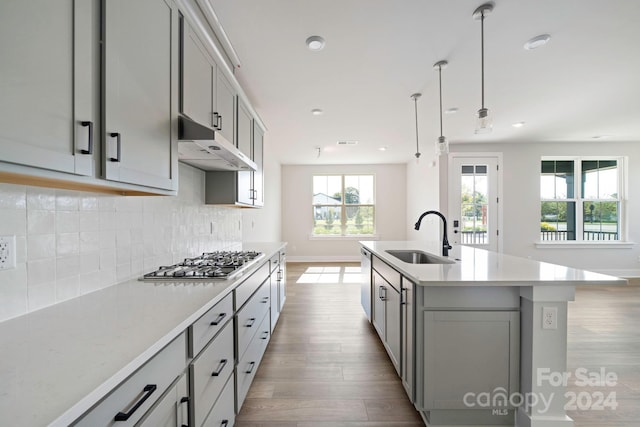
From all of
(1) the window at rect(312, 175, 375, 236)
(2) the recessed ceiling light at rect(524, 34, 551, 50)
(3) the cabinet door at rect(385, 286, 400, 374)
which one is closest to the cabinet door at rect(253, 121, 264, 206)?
(3) the cabinet door at rect(385, 286, 400, 374)

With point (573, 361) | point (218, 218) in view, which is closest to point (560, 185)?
point (573, 361)

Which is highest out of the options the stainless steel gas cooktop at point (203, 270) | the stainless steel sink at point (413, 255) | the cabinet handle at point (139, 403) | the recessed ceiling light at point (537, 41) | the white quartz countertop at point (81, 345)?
the recessed ceiling light at point (537, 41)

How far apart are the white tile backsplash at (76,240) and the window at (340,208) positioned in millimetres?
5420

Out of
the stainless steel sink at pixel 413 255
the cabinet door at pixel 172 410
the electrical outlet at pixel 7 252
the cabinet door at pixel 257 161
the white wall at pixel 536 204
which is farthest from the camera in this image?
the white wall at pixel 536 204

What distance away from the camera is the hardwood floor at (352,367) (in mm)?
1689

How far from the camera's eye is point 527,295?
1468 mm

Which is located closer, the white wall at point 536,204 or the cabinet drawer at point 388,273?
the cabinet drawer at point 388,273

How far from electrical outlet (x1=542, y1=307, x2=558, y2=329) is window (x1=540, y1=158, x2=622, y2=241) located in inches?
196

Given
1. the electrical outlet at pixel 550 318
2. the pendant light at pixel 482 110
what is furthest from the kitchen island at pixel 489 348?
the pendant light at pixel 482 110

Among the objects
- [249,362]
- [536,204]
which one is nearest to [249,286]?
[249,362]

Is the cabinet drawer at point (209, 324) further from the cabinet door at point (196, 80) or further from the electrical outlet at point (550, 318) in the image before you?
the electrical outlet at point (550, 318)

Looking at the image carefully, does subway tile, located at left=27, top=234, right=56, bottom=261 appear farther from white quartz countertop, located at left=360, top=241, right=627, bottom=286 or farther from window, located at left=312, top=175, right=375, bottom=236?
window, located at left=312, top=175, right=375, bottom=236

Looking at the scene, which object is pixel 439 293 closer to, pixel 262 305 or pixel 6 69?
pixel 262 305

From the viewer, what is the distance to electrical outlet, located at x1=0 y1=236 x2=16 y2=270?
3.02 feet
